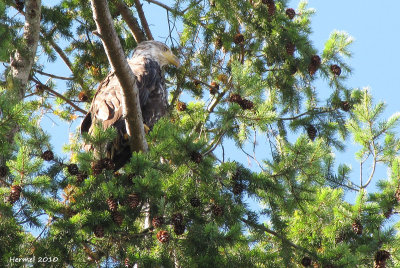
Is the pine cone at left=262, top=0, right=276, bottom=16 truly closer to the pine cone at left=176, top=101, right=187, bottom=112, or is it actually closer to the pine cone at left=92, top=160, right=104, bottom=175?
the pine cone at left=176, top=101, right=187, bottom=112

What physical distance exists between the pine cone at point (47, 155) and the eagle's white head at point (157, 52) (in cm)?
292

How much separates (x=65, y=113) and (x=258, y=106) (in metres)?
3.81

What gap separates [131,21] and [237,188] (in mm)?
3354

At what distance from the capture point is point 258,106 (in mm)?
4016

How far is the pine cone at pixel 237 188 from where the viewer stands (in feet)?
13.6

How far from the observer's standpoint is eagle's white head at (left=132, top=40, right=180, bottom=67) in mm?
6582

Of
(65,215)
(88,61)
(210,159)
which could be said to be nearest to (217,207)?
(210,159)

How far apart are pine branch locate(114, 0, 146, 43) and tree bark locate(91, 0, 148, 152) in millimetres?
2282

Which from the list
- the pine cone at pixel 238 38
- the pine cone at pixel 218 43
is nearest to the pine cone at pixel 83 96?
the pine cone at pixel 218 43

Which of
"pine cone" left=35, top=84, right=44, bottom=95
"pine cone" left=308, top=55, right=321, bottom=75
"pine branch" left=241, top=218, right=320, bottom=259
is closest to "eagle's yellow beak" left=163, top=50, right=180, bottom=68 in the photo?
"pine cone" left=35, top=84, right=44, bottom=95

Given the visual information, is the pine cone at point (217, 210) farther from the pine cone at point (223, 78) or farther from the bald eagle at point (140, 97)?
the pine cone at point (223, 78)

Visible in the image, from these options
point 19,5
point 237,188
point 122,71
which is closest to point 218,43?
point 19,5

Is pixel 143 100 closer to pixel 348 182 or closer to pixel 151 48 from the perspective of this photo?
pixel 151 48

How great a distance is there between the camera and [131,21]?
686 centimetres
